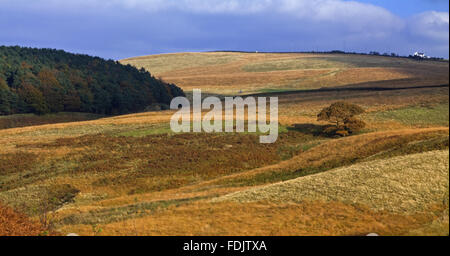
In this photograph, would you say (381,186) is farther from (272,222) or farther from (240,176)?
(240,176)

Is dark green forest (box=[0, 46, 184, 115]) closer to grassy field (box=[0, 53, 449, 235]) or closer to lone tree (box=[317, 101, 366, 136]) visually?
grassy field (box=[0, 53, 449, 235])

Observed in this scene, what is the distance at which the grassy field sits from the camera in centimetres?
2209

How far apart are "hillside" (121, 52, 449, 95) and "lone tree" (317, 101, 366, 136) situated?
102 ft

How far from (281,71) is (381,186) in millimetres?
123503

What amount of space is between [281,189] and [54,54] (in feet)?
367

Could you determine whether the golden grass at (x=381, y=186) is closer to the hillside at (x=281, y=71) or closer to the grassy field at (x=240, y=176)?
the grassy field at (x=240, y=176)

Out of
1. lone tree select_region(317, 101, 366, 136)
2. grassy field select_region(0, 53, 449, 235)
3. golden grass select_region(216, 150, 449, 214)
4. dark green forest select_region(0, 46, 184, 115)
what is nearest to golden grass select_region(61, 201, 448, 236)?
grassy field select_region(0, 53, 449, 235)

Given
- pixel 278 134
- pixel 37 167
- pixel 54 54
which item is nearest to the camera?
pixel 37 167

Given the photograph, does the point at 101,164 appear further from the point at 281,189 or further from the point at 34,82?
the point at 34,82

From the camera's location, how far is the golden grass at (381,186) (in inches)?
915
